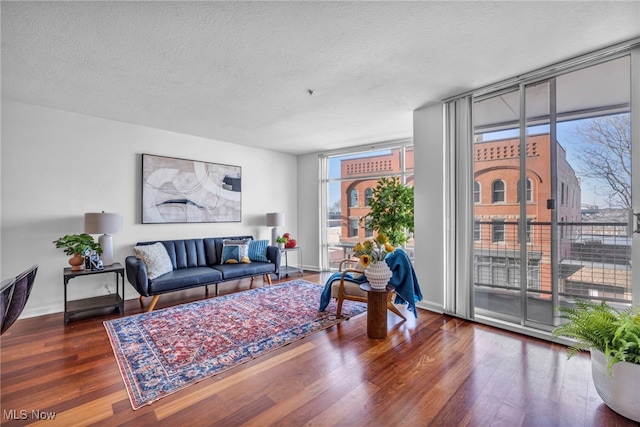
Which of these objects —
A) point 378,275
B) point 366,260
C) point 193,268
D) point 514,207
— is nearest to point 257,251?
point 193,268

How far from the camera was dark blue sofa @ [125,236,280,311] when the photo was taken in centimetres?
354

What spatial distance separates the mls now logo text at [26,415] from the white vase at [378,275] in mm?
2468

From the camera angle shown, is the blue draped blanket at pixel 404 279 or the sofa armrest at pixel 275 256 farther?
the sofa armrest at pixel 275 256

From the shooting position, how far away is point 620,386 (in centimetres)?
170

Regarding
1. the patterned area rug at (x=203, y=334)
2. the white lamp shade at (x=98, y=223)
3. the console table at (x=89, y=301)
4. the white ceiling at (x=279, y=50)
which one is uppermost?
the white ceiling at (x=279, y=50)

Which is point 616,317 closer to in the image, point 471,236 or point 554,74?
point 471,236

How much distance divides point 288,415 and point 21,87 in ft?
13.2

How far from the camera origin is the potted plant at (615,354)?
1.66m

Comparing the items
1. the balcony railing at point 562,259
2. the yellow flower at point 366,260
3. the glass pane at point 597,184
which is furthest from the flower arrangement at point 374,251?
the glass pane at point 597,184

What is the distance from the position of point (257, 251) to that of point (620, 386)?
169 inches

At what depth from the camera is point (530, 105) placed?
291cm

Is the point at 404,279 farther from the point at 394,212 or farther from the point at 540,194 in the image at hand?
the point at 540,194

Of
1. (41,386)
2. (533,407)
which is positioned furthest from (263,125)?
(533,407)

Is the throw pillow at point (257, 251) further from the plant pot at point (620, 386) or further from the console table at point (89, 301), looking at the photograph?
the plant pot at point (620, 386)
